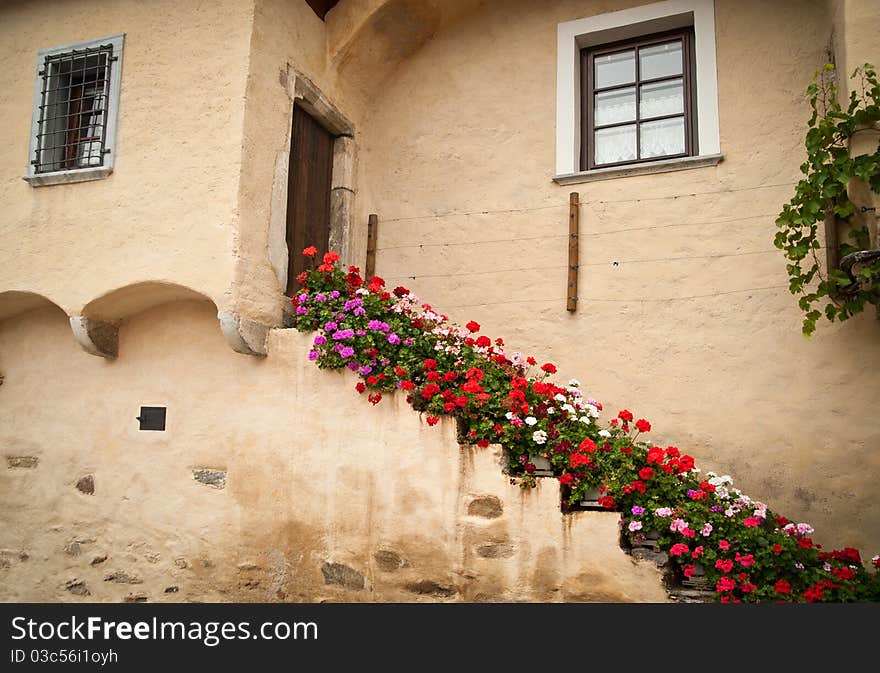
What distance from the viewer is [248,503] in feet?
16.5

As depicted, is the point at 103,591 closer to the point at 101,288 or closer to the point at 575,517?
the point at 101,288

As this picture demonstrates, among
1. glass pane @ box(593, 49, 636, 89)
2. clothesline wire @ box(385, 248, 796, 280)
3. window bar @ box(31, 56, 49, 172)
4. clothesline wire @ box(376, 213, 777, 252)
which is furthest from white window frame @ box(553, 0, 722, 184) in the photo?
window bar @ box(31, 56, 49, 172)

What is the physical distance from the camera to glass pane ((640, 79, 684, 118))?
5.66 m

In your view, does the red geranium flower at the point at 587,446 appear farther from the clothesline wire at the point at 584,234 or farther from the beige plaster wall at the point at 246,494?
the clothesline wire at the point at 584,234

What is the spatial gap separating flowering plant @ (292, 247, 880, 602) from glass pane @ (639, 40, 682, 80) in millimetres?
2345

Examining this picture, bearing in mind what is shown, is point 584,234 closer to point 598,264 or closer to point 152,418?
point 598,264

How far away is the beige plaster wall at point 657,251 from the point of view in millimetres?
4902

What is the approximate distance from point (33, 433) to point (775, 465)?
515cm

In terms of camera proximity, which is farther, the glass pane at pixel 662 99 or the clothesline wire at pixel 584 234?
the glass pane at pixel 662 99

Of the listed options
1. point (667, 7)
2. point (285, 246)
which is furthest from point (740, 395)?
point (285, 246)

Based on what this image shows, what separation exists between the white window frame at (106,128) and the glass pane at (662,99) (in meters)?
3.75

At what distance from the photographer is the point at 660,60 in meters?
5.79

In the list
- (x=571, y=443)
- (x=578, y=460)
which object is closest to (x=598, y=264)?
(x=571, y=443)

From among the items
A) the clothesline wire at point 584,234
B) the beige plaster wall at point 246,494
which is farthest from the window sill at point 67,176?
the clothesline wire at point 584,234
